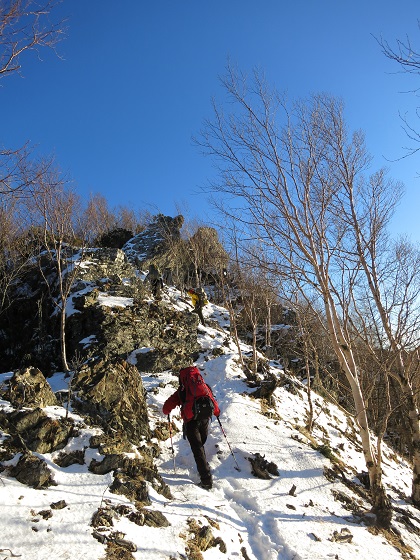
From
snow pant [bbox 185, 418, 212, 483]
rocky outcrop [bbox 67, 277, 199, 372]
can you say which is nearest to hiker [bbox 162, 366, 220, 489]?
snow pant [bbox 185, 418, 212, 483]

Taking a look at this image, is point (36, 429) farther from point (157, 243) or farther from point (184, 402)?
point (157, 243)

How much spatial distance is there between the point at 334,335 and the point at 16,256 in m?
12.7

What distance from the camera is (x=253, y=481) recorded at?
17.8ft

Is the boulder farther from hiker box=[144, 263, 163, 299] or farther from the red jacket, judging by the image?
hiker box=[144, 263, 163, 299]

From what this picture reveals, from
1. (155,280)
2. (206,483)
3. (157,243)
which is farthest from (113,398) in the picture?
(157,243)

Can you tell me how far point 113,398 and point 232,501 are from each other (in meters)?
2.57

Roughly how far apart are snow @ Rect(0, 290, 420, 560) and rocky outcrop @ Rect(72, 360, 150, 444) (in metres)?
0.44

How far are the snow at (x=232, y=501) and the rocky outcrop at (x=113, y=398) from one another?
0.44m

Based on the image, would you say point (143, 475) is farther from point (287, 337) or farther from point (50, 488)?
point (287, 337)

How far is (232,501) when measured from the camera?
4781 mm

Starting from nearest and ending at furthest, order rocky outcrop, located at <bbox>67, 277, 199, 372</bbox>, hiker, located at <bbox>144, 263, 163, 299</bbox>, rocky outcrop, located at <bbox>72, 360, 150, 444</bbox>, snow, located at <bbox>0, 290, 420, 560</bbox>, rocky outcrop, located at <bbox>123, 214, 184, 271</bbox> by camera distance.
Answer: snow, located at <bbox>0, 290, 420, 560</bbox>, rocky outcrop, located at <bbox>72, 360, 150, 444</bbox>, rocky outcrop, located at <bbox>67, 277, 199, 372</bbox>, hiker, located at <bbox>144, 263, 163, 299</bbox>, rocky outcrop, located at <bbox>123, 214, 184, 271</bbox>

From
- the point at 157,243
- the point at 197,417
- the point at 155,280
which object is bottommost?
the point at 197,417

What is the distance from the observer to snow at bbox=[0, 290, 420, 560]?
3.11 meters

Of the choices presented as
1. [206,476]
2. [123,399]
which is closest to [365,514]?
[206,476]
